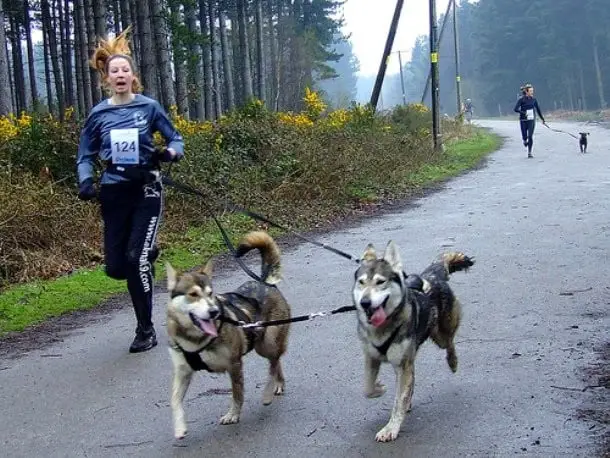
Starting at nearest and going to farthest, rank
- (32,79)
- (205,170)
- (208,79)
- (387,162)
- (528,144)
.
→ (205,170)
(387,162)
(528,144)
(208,79)
(32,79)

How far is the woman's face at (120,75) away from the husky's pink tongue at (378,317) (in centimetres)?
294

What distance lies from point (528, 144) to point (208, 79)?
16588 mm

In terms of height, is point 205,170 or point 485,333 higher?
point 205,170

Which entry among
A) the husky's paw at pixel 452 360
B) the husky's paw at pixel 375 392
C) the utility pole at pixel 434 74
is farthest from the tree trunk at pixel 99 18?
the husky's paw at pixel 375 392

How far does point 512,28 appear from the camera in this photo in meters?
80.1

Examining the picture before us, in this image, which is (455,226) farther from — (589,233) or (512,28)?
(512,28)

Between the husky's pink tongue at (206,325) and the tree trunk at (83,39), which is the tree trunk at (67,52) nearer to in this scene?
the tree trunk at (83,39)

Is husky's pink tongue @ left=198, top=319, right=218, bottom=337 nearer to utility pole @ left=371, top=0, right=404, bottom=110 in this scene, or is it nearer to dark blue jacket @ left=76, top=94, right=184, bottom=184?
dark blue jacket @ left=76, top=94, right=184, bottom=184

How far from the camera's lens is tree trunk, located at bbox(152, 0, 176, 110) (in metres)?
20.5

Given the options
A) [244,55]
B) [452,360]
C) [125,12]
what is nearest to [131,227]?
[452,360]

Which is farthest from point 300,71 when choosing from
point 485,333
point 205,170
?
point 485,333

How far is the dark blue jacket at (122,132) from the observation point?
6125mm

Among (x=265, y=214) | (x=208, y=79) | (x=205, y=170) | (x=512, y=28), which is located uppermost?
(x=512, y=28)

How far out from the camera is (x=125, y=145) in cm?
611
